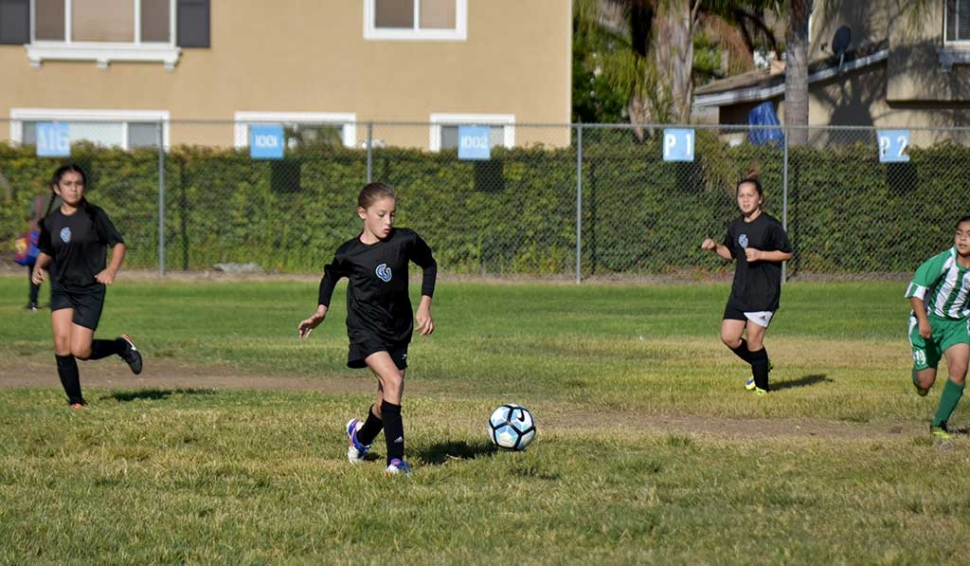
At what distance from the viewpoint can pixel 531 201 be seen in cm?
2292

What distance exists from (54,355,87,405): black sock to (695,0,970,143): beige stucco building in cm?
1802

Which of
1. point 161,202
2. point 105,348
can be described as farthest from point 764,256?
point 161,202

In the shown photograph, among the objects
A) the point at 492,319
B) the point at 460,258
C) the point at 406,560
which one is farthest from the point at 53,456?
the point at 460,258

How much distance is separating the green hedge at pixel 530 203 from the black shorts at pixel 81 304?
12.8 metres

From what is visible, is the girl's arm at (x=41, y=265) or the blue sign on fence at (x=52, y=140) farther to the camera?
the blue sign on fence at (x=52, y=140)

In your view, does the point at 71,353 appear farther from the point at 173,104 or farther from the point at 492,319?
the point at 173,104

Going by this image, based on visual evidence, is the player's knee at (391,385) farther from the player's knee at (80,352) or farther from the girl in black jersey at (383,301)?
the player's knee at (80,352)

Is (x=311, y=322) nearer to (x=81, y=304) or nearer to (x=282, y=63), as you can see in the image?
(x=81, y=304)

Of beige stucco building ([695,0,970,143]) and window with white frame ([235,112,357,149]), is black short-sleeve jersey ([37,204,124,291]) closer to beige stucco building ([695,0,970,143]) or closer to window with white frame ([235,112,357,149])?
window with white frame ([235,112,357,149])

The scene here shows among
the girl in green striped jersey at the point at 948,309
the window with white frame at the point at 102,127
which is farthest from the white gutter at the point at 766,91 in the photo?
the girl in green striped jersey at the point at 948,309

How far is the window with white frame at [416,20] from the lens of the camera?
1011 inches

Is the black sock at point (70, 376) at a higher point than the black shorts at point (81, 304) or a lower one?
lower

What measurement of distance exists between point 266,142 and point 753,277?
41.4 ft

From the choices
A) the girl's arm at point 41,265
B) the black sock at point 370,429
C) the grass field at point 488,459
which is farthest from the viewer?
the girl's arm at point 41,265
